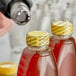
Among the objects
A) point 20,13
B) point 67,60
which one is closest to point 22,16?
point 20,13

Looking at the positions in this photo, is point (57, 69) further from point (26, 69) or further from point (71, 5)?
point (71, 5)

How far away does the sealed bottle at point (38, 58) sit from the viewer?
0.47m

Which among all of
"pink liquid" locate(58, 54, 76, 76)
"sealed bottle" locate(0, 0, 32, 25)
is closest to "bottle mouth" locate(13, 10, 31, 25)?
"sealed bottle" locate(0, 0, 32, 25)

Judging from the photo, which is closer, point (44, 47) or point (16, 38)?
point (44, 47)

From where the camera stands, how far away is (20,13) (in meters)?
0.47

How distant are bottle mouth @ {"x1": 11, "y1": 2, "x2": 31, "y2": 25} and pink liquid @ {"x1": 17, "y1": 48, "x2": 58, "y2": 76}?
6 cm

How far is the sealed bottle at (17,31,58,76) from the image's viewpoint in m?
0.47

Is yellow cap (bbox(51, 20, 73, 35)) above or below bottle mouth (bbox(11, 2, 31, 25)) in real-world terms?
below

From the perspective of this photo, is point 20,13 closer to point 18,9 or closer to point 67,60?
point 18,9

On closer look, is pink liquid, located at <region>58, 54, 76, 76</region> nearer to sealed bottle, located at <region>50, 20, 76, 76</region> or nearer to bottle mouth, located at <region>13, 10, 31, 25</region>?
sealed bottle, located at <region>50, 20, 76, 76</region>

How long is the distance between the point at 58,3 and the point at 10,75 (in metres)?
0.42

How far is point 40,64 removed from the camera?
48 centimetres

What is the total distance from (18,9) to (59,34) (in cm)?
10

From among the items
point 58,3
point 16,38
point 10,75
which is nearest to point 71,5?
point 58,3
